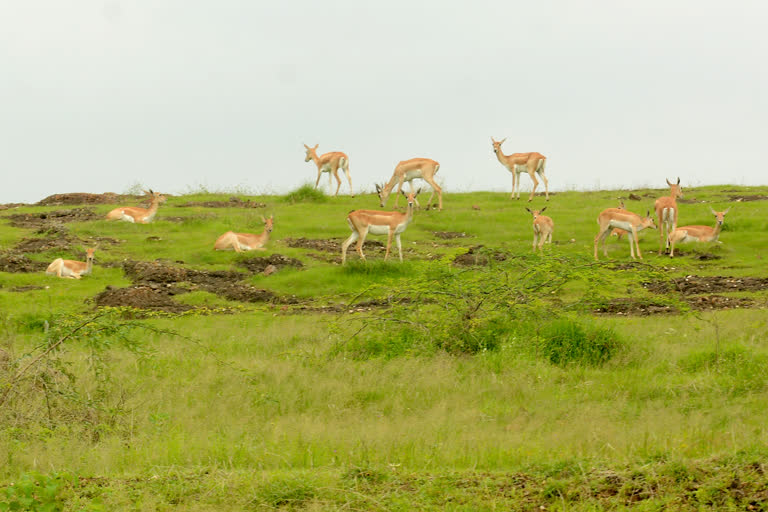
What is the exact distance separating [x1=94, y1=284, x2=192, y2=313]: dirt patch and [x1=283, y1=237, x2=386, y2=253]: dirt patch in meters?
4.43

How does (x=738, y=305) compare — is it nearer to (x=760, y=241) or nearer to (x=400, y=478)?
(x=760, y=241)

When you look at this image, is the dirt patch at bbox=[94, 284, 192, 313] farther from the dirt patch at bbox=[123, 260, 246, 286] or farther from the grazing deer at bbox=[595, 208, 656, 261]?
the grazing deer at bbox=[595, 208, 656, 261]

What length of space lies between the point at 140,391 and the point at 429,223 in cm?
1336

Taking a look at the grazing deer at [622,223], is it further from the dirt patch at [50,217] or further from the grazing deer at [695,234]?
the dirt patch at [50,217]

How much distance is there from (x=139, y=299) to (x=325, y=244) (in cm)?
559

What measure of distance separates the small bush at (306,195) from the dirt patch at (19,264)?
29.1 ft

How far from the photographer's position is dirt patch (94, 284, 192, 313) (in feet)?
48.6

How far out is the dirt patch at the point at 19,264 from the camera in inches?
687

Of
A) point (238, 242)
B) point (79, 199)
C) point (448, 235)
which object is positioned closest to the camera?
point (238, 242)

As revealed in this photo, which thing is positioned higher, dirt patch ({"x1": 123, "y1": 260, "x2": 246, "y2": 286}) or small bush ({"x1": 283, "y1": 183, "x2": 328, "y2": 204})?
small bush ({"x1": 283, "y1": 183, "x2": 328, "y2": 204})

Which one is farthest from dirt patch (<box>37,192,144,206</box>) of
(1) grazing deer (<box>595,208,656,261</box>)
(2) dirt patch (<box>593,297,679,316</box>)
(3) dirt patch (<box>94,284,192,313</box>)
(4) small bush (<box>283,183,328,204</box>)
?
(2) dirt patch (<box>593,297,679,316</box>)

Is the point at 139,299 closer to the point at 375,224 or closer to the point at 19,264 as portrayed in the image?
the point at 19,264

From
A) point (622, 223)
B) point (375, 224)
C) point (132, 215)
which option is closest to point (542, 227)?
point (622, 223)

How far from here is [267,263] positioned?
17.8 metres
